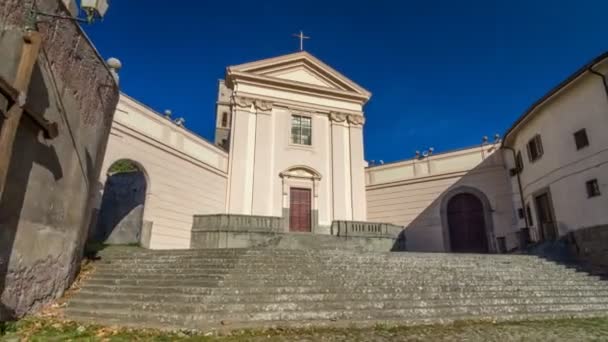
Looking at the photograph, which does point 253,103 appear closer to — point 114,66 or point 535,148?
point 114,66

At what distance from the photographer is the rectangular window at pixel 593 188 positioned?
1064 centimetres

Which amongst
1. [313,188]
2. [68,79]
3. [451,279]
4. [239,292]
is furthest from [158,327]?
[313,188]

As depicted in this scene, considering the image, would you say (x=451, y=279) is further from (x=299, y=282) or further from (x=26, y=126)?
(x=26, y=126)

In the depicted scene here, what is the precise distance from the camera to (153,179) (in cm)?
1269

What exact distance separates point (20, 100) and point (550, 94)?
14982mm

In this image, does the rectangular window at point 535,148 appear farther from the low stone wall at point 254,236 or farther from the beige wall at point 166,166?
the beige wall at point 166,166

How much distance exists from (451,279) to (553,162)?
803 cm

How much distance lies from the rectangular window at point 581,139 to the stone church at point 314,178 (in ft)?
0.68

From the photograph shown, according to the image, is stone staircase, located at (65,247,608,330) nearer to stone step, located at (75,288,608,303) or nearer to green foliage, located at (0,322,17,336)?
stone step, located at (75,288,608,303)

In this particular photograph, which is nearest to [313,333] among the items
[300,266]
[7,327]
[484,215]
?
[300,266]

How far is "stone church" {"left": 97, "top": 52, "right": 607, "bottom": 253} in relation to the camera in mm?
12336

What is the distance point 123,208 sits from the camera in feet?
42.9

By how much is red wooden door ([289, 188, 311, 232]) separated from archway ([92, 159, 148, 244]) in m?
6.68

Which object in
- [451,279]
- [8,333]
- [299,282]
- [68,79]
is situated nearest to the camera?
[8,333]
